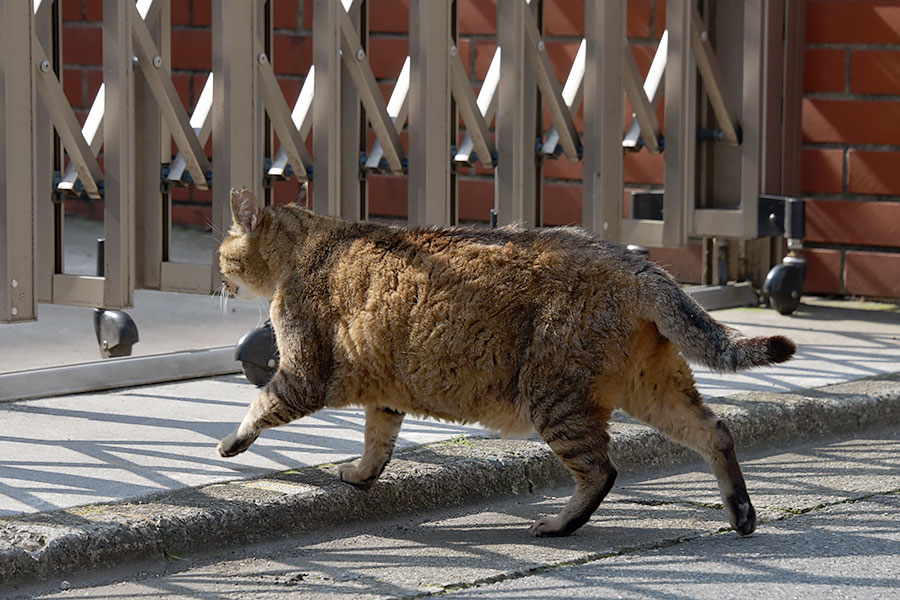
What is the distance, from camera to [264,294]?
455 centimetres

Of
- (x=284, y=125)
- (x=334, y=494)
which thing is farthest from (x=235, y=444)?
(x=284, y=125)

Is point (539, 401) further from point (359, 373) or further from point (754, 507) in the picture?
point (754, 507)

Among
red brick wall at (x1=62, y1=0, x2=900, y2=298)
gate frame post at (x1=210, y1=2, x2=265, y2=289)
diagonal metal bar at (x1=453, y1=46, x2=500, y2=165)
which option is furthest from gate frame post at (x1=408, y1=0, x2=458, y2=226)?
red brick wall at (x1=62, y1=0, x2=900, y2=298)

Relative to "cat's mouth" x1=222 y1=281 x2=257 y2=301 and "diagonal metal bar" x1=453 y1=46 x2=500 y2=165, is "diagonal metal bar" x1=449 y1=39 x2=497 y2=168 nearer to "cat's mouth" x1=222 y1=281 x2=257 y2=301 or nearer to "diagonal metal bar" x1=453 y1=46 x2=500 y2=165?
"diagonal metal bar" x1=453 y1=46 x2=500 y2=165

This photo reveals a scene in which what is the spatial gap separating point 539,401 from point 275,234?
1.06 metres

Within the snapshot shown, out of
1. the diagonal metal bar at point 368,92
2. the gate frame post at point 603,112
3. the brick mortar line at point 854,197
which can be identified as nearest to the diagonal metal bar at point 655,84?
the gate frame post at point 603,112

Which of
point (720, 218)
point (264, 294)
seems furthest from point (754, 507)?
point (720, 218)

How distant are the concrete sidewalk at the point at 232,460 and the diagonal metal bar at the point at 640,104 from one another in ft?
4.44

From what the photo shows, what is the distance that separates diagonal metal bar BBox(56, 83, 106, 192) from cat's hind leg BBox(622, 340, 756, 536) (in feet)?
7.97

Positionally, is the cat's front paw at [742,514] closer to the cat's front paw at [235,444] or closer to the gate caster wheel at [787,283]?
the cat's front paw at [235,444]

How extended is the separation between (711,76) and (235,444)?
148 inches

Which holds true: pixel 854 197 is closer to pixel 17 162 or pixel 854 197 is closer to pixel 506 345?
pixel 506 345

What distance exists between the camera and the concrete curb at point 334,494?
368 centimetres

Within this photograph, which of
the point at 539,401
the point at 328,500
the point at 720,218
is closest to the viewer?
the point at 539,401
